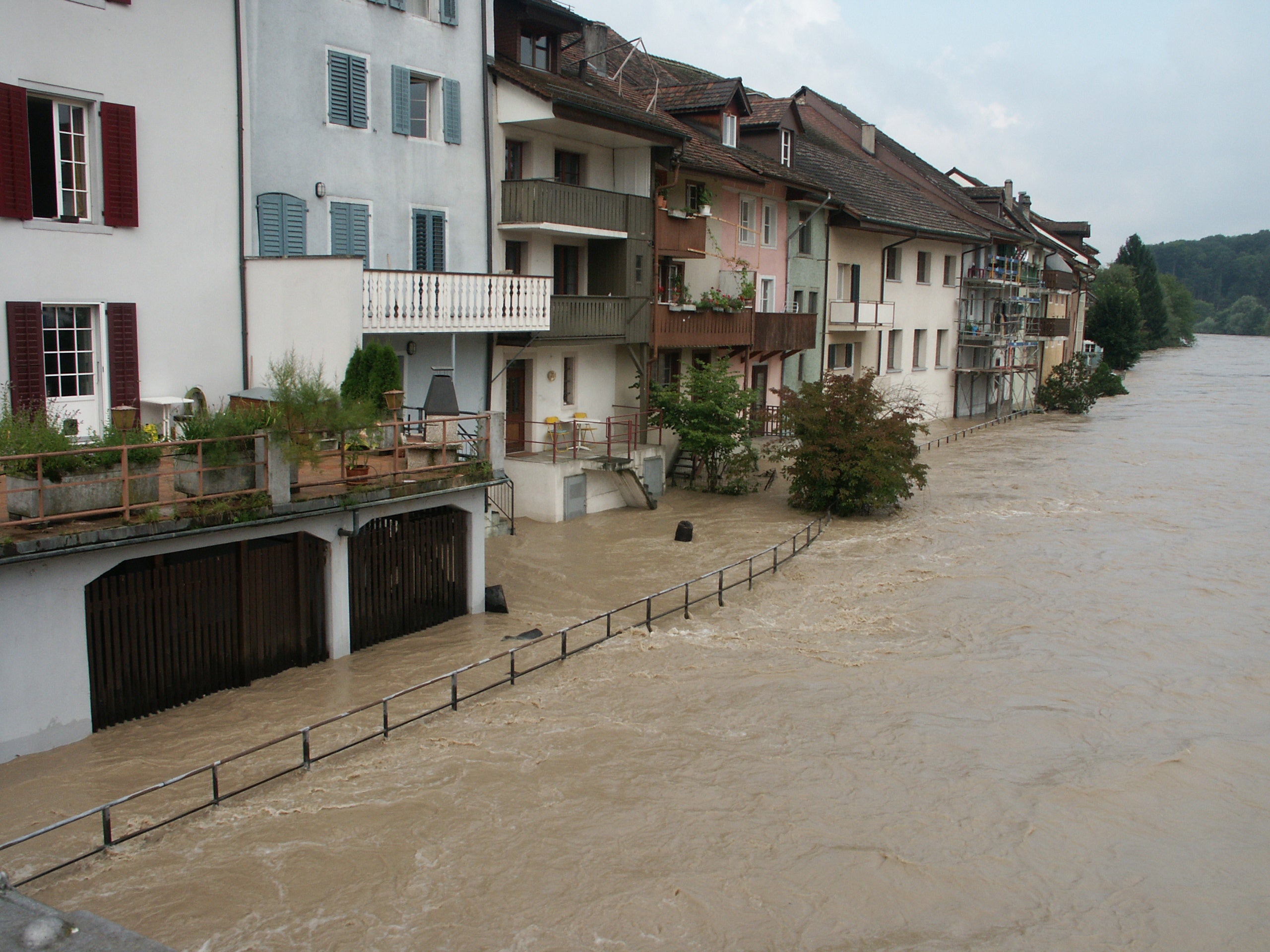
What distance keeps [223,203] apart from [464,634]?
816 cm

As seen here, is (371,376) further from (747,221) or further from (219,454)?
(747,221)

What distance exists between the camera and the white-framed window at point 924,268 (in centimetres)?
4612

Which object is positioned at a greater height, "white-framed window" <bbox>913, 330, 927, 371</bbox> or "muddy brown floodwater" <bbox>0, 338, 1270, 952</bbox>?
"white-framed window" <bbox>913, 330, 927, 371</bbox>

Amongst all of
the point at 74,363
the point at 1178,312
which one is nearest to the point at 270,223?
the point at 74,363

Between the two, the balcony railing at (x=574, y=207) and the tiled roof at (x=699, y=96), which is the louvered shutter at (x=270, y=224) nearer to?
the balcony railing at (x=574, y=207)

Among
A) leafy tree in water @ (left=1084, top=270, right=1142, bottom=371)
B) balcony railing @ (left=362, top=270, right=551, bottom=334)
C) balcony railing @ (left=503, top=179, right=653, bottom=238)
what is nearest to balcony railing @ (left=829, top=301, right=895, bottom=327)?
balcony railing @ (left=503, top=179, right=653, bottom=238)

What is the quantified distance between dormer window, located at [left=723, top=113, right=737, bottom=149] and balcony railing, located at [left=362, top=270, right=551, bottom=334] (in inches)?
485

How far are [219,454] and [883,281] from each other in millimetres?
33309

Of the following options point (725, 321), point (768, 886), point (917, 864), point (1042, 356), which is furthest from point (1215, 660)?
point (1042, 356)

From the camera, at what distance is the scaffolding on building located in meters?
51.0

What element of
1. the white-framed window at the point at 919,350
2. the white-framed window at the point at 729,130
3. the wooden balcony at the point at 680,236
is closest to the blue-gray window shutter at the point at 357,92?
the wooden balcony at the point at 680,236

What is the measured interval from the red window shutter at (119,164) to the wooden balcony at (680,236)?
1380cm

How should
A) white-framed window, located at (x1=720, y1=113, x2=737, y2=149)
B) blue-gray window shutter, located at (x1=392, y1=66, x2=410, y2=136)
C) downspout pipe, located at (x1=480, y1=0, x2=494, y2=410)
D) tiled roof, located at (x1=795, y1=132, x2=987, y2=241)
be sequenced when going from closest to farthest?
blue-gray window shutter, located at (x1=392, y1=66, x2=410, y2=136)
downspout pipe, located at (x1=480, y1=0, x2=494, y2=410)
white-framed window, located at (x1=720, y1=113, x2=737, y2=149)
tiled roof, located at (x1=795, y1=132, x2=987, y2=241)

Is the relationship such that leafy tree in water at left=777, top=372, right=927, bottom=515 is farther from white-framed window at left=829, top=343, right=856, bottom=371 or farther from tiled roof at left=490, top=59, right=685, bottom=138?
white-framed window at left=829, top=343, right=856, bottom=371
